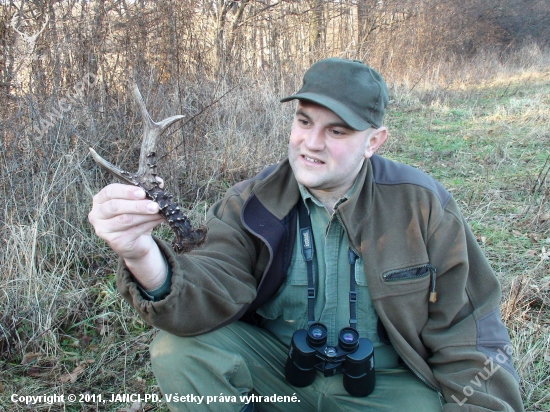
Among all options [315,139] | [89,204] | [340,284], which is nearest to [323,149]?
[315,139]

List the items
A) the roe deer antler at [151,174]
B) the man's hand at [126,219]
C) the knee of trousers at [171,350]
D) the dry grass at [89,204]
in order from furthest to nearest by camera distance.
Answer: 1. the dry grass at [89,204]
2. the knee of trousers at [171,350]
3. the roe deer antler at [151,174]
4. the man's hand at [126,219]

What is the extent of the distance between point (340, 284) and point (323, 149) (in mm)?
725

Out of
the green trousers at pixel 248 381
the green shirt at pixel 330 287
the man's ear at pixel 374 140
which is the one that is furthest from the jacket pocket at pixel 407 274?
the man's ear at pixel 374 140

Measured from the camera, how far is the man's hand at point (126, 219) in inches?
65.3

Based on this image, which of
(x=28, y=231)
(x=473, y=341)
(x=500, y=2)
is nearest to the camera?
(x=473, y=341)

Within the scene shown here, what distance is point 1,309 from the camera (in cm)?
309

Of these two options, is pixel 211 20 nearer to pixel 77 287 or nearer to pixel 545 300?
pixel 77 287

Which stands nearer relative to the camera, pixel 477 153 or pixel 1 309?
pixel 1 309

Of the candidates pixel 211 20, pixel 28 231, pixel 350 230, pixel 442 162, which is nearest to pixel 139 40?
pixel 211 20

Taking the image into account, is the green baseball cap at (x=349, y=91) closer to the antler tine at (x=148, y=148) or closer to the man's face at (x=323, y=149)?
the man's face at (x=323, y=149)

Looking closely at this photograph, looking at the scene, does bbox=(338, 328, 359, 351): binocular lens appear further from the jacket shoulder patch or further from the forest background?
the forest background

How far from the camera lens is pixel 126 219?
168 centimetres

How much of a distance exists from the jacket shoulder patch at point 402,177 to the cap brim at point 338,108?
11.3 inches

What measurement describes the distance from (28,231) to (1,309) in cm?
58
